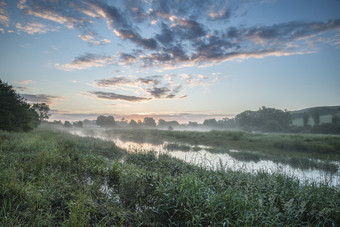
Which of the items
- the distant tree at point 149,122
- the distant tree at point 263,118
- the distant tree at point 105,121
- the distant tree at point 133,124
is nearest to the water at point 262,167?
the distant tree at point 263,118

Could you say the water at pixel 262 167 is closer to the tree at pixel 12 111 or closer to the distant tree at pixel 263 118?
the tree at pixel 12 111

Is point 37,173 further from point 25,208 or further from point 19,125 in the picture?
point 19,125

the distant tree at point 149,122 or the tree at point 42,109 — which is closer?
the tree at point 42,109

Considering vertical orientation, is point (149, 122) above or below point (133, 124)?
above

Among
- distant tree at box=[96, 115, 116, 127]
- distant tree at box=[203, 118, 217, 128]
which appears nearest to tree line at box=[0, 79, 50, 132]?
distant tree at box=[96, 115, 116, 127]

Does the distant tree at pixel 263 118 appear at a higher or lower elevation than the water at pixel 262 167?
higher

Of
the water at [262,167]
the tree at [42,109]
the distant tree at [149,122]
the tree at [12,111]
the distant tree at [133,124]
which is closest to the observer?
the water at [262,167]

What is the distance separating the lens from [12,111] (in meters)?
22.3

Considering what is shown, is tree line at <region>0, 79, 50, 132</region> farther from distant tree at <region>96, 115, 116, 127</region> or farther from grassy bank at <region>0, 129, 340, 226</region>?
distant tree at <region>96, 115, 116, 127</region>

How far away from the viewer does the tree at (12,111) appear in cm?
2058

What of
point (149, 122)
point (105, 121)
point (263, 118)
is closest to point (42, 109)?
point (105, 121)

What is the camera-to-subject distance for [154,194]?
18.0 ft

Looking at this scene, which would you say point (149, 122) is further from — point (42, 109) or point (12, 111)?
point (12, 111)

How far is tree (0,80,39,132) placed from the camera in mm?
20578
